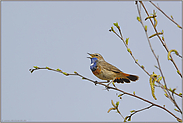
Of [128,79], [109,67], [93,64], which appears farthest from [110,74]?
[93,64]

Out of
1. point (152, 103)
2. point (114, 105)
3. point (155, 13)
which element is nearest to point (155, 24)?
point (155, 13)

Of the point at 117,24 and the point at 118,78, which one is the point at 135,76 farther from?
the point at 117,24

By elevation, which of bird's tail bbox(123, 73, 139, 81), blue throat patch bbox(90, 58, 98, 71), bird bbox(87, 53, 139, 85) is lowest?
bird's tail bbox(123, 73, 139, 81)

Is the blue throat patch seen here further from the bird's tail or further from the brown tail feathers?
the bird's tail

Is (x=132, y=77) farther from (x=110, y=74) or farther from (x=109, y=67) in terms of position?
(x=109, y=67)

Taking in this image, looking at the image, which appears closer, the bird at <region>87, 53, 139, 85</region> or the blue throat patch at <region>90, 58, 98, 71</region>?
the bird at <region>87, 53, 139, 85</region>

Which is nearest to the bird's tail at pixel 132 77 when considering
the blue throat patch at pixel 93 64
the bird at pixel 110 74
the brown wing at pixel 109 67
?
the bird at pixel 110 74

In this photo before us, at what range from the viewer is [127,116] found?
3.54 meters

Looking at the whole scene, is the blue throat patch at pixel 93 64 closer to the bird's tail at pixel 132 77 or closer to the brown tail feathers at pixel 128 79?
the brown tail feathers at pixel 128 79

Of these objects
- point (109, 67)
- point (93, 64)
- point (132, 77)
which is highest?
point (93, 64)

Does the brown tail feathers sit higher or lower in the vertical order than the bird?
lower

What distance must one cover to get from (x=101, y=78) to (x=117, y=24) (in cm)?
261

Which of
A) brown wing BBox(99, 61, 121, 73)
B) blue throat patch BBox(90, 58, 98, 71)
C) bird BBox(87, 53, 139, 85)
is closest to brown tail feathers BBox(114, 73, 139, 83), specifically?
bird BBox(87, 53, 139, 85)

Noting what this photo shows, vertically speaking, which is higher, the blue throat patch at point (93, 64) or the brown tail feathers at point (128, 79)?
the blue throat patch at point (93, 64)
